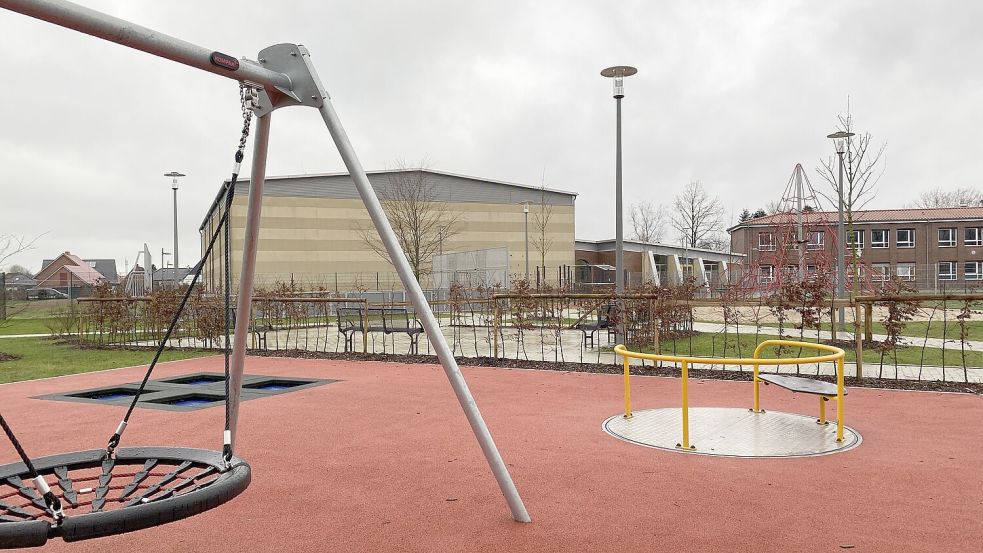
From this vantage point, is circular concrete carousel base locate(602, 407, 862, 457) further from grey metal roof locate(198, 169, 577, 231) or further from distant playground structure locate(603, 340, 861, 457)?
grey metal roof locate(198, 169, 577, 231)

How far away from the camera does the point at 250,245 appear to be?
12.6 ft

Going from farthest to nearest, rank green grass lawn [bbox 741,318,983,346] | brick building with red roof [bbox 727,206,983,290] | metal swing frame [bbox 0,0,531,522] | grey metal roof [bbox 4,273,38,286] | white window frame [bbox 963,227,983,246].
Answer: white window frame [bbox 963,227,983,246] < brick building with red roof [bbox 727,206,983,290] < grey metal roof [bbox 4,273,38,286] < green grass lawn [bbox 741,318,983,346] < metal swing frame [bbox 0,0,531,522]

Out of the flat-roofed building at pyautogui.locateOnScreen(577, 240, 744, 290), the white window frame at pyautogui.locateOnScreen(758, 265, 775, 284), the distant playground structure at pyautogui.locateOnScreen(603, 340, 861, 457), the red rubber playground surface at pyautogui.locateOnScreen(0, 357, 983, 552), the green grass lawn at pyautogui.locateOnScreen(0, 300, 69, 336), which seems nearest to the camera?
the red rubber playground surface at pyautogui.locateOnScreen(0, 357, 983, 552)

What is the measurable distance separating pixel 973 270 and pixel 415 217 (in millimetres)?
41266

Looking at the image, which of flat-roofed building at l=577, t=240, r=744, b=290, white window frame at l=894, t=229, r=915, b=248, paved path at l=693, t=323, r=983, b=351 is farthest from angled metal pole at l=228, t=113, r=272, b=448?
white window frame at l=894, t=229, r=915, b=248

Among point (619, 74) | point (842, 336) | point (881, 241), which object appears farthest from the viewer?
point (881, 241)

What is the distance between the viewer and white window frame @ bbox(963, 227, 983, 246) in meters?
49.4

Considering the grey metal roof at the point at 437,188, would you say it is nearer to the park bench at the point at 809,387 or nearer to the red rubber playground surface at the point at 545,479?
the red rubber playground surface at the point at 545,479

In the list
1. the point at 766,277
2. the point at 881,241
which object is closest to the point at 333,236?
the point at 766,277

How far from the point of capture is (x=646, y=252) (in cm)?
4534

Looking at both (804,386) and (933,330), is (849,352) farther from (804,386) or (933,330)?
(804,386)

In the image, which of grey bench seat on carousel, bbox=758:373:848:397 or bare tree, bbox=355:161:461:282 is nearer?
grey bench seat on carousel, bbox=758:373:848:397

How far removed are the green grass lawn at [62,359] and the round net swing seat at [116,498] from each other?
27.3 feet

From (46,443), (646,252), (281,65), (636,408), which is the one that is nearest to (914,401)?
(636,408)
